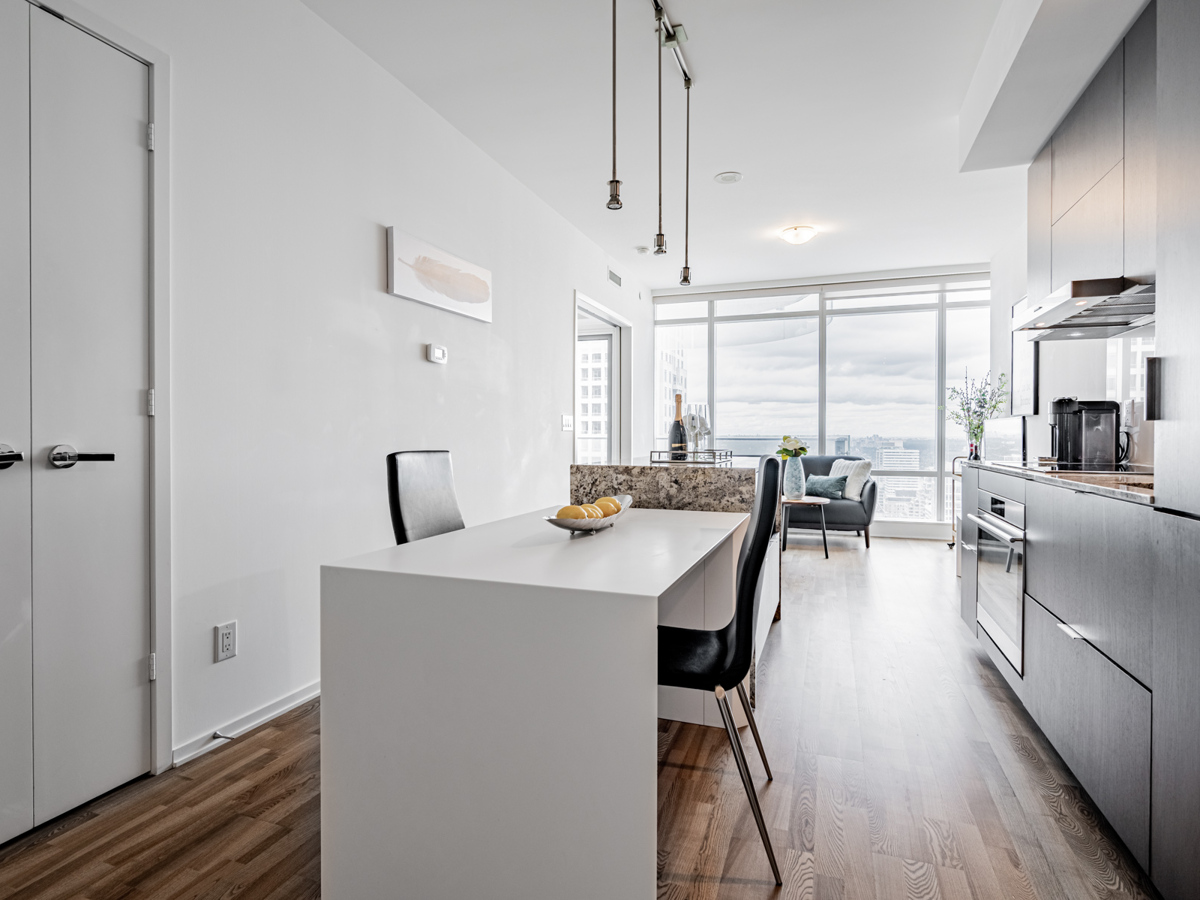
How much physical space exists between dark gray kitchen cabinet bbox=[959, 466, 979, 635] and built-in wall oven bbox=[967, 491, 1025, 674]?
6 centimetres

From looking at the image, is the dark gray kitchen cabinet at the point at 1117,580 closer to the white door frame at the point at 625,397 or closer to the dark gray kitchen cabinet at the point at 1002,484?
the dark gray kitchen cabinet at the point at 1002,484

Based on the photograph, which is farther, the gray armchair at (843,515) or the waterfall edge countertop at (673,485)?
the gray armchair at (843,515)

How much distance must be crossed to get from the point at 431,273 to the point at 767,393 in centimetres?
469

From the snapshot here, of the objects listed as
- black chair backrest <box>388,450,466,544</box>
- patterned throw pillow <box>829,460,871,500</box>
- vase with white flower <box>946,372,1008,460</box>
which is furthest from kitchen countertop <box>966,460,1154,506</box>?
patterned throw pillow <box>829,460,871,500</box>

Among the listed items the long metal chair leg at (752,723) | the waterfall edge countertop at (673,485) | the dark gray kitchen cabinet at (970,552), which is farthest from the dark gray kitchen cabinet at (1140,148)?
the long metal chair leg at (752,723)

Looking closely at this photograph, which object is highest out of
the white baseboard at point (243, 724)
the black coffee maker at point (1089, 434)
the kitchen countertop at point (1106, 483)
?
the black coffee maker at point (1089, 434)

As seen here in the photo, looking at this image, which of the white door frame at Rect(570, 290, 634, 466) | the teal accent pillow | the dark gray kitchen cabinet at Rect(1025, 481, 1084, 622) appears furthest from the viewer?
the white door frame at Rect(570, 290, 634, 466)

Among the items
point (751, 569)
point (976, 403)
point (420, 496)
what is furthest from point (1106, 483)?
point (976, 403)

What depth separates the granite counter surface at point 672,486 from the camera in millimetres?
2408

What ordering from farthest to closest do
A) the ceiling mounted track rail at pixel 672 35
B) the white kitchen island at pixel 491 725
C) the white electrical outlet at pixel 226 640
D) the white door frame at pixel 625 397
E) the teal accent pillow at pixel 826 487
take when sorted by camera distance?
the white door frame at pixel 625 397, the teal accent pillow at pixel 826 487, the ceiling mounted track rail at pixel 672 35, the white electrical outlet at pixel 226 640, the white kitchen island at pixel 491 725

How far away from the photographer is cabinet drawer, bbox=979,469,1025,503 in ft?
7.89

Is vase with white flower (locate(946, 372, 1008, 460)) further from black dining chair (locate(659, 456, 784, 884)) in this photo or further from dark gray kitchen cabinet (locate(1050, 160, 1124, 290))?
black dining chair (locate(659, 456, 784, 884))

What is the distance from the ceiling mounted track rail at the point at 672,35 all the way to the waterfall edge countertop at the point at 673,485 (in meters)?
1.66

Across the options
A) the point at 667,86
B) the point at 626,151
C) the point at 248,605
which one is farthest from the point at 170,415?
the point at 626,151
